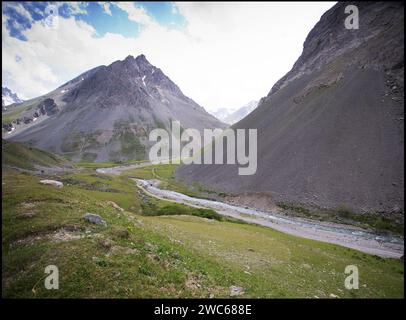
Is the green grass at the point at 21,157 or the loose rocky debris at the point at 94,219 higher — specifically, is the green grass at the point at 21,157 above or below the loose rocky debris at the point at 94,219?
above

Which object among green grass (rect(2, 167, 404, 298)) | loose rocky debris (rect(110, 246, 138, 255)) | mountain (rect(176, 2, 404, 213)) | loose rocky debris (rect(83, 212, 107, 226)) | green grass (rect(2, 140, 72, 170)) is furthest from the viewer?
green grass (rect(2, 140, 72, 170))

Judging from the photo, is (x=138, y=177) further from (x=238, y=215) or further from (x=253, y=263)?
(x=253, y=263)

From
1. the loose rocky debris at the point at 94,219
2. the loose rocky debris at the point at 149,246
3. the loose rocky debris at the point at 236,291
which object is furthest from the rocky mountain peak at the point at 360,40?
the loose rocky debris at the point at 94,219

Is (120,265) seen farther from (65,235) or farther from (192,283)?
(65,235)

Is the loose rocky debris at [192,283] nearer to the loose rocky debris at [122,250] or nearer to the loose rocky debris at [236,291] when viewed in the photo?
the loose rocky debris at [236,291]

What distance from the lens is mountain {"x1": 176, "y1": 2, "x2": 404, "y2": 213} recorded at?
200 ft

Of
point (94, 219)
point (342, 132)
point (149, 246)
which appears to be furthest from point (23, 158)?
point (342, 132)

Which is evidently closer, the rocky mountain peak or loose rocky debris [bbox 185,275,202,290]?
loose rocky debris [bbox 185,275,202,290]

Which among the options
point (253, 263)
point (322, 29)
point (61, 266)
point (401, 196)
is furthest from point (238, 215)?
point (322, 29)

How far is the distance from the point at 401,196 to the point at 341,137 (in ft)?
85.8

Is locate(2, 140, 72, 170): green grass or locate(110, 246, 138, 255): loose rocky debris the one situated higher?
locate(2, 140, 72, 170): green grass

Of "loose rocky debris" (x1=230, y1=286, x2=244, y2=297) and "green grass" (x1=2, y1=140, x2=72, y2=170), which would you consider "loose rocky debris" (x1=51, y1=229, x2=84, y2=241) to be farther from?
"green grass" (x1=2, y1=140, x2=72, y2=170)

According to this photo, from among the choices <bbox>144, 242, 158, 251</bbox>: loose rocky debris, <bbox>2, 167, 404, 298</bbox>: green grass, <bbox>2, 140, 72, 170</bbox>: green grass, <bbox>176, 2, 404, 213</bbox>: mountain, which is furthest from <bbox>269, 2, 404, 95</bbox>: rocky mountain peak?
<bbox>2, 140, 72, 170</bbox>: green grass

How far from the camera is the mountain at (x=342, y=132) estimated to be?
200 ft
